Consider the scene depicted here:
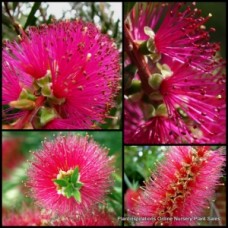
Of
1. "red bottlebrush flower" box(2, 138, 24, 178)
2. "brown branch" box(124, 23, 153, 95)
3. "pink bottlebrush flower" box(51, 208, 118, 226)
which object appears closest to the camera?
"brown branch" box(124, 23, 153, 95)

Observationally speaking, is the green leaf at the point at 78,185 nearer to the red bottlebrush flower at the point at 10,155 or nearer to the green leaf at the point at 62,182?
the green leaf at the point at 62,182

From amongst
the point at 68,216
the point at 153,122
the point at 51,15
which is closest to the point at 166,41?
the point at 153,122

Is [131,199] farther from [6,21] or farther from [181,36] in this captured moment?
[6,21]

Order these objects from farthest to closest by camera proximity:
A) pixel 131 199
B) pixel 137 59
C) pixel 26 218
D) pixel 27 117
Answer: pixel 26 218 → pixel 131 199 → pixel 137 59 → pixel 27 117

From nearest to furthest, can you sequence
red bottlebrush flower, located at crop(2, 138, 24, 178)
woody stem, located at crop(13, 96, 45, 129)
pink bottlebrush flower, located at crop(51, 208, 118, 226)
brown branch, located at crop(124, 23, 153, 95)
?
1. woody stem, located at crop(13, 96, 45, 129)
2. brown branch, located at crop(124, 23, 153, 95)
3. pink bottlebrush flower, located at crop(51, 208, 118, 226)
4. red bottlebrush flower, located at crop(2, 138, 24, 178)

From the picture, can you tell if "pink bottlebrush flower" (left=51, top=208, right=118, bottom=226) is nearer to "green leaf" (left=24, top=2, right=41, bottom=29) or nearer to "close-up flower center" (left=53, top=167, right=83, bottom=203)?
"close-up flower center" (left=53, top=167, right=83, bottom=203)

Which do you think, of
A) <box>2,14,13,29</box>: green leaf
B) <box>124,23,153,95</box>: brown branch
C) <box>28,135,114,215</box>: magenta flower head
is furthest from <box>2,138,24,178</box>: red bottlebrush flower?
<box>124,23,153,95</box>: brown branch

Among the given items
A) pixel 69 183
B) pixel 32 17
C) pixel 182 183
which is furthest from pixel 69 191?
pixel 32 17
